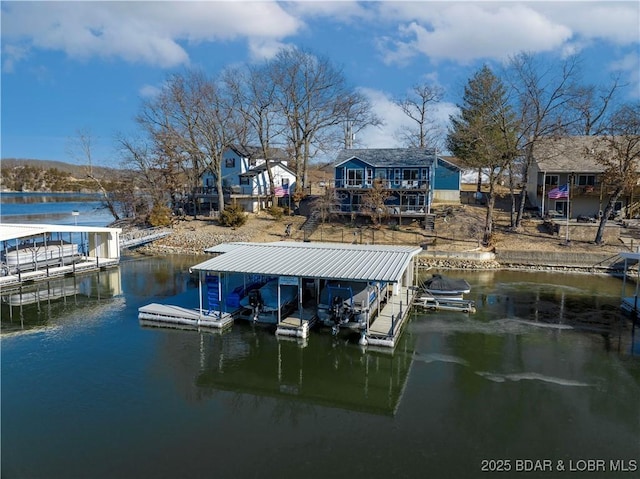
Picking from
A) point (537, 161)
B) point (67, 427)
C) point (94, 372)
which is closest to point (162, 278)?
point (94, 372)

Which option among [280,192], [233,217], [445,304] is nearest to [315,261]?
[445,304]

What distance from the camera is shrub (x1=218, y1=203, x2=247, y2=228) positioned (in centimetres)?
3959

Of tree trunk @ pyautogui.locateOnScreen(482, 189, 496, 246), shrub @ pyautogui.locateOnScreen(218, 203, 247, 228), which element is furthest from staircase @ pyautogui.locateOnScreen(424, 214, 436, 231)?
shrub @ pyautogui.locateOnScreen(218, 203, 247, 228)

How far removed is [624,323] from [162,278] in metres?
22.9

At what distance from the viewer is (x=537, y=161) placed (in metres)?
40.2

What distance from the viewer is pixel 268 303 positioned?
723 inches

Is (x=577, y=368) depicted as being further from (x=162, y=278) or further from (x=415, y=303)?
(x=162, y=278)

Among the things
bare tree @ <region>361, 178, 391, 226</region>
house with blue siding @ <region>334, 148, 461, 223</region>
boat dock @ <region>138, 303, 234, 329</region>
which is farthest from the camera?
house with blue siding @ <region>334, 148, 461, 223</region>

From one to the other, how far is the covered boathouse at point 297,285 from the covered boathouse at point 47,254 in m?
10.2

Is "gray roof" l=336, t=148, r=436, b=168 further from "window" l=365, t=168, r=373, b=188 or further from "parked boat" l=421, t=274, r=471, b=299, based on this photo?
"parked boat" l=421, t=274, r=471, b=299

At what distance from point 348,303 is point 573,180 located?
2975 cm

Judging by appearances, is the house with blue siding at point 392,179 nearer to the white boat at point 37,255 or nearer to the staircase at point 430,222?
the staircase at point 430,222

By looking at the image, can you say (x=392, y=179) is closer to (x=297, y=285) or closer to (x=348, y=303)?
(x=297, y=285)

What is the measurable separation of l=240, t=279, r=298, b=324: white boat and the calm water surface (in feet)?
3.00
